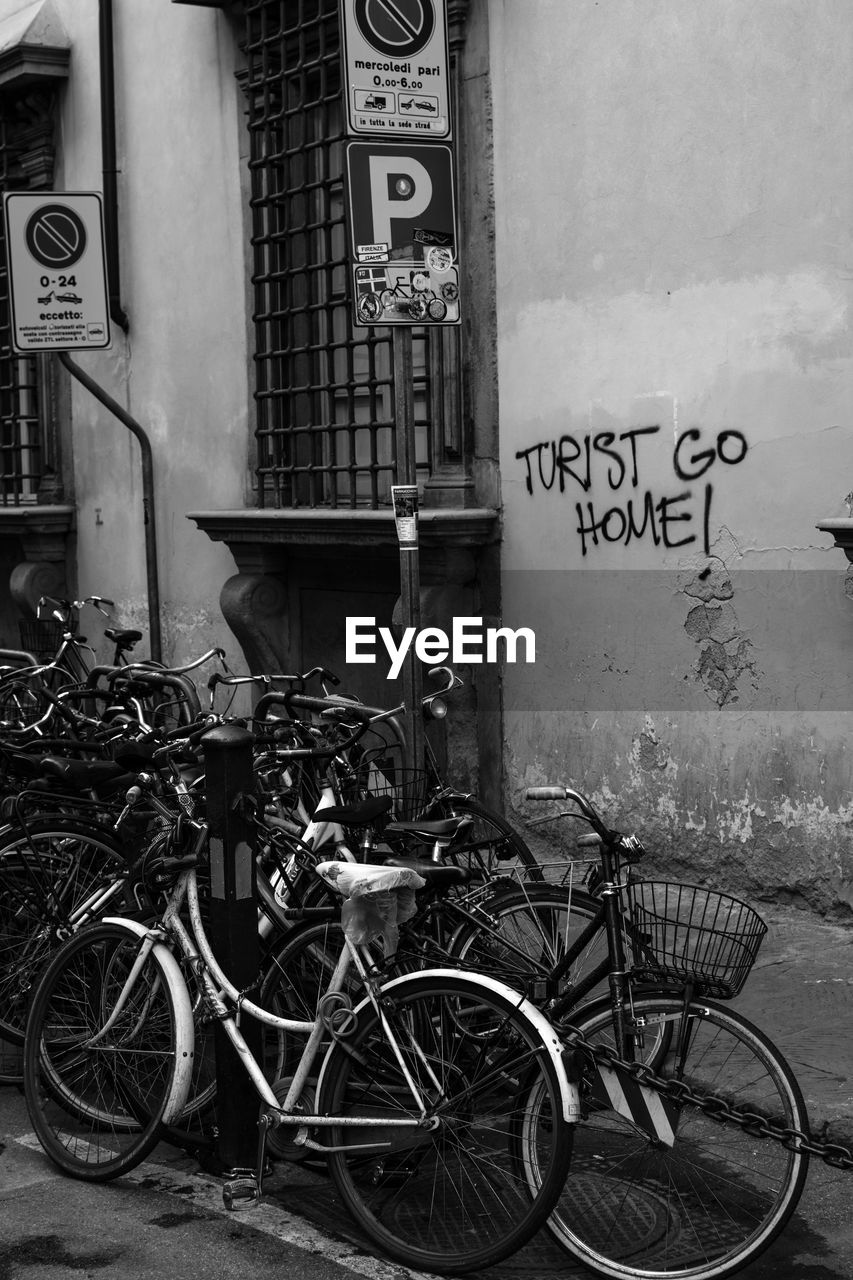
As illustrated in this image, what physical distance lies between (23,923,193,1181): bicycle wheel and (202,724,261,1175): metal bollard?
0.13 metres

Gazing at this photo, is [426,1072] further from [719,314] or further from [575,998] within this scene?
[719,314]

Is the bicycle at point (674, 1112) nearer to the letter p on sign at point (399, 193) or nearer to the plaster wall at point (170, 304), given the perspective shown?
the letter p on sign at point (399, 193)

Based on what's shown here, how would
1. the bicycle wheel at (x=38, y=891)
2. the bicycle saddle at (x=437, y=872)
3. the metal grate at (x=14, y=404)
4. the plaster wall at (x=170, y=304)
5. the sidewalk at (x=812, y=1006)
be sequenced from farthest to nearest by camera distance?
the metal grate at (x=14, y=404), the plaster wall at (x=170, y=304), the bicycle wheel at (x=38, y=891), the sidewalk at (x=812, y=1006), the bicycle saddle at (x=437, y=872)

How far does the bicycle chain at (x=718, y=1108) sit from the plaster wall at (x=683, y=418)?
2.89 metres

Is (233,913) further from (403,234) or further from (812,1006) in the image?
(403,234)

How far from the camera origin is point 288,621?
928 centimetres

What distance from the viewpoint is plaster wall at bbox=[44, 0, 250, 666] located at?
9.41 meters

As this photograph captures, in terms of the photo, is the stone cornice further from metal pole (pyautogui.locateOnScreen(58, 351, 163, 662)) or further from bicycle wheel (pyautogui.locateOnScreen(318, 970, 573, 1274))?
bicycle wheel (pyautogui.locateOnScreen(318, 970, 573, 1274))

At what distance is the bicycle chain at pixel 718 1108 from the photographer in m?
3.49

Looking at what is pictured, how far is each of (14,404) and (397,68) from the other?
6.50 meters

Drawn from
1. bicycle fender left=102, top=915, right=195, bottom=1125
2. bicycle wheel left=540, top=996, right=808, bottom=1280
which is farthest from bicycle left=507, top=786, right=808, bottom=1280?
bicycle fender left=102, top=915, right=195, bottom=1125

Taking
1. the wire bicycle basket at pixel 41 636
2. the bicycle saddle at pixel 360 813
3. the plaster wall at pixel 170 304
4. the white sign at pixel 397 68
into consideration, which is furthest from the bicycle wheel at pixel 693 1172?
the wire bicycle basket at pixel 41 636

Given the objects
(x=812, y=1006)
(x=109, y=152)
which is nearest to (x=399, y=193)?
(x=812, y=1006)

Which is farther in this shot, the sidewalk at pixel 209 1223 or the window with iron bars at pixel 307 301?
the window with iron bars at pixel 307 301
